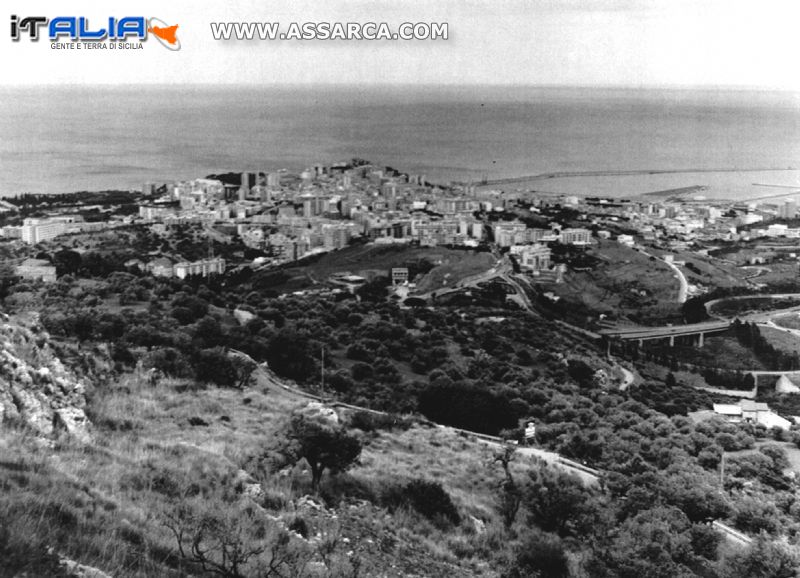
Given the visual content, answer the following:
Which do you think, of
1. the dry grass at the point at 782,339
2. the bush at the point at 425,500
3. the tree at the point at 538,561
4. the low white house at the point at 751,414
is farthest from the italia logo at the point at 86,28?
the dry grass at the point at 782,339

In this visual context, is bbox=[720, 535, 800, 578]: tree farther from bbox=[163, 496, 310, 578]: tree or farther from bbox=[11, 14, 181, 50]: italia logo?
bbox=[11, 14, 181, 50]: italia logo

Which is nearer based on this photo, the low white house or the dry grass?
the low white house

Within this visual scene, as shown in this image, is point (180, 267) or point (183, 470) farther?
point (180, 267)

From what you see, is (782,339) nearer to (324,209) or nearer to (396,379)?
(396,379)

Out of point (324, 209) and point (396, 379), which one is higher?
point (324, 209)

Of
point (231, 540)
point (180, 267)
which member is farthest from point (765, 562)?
point (180, 267)

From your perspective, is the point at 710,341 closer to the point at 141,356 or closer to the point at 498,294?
the point at 498,294

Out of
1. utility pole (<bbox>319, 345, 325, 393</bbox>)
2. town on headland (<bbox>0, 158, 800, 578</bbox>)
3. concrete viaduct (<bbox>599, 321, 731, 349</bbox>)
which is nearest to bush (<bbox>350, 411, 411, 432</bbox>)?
town on headland (<bbox>0, 158, 800, 578</bbox>)
